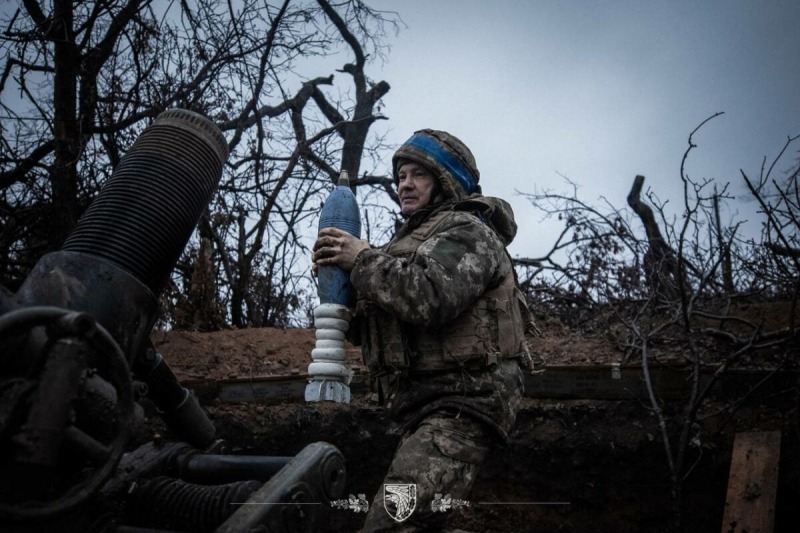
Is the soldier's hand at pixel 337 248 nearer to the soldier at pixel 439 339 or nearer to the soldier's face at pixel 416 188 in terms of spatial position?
the soldier at pixel 439 339

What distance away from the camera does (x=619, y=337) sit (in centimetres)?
614

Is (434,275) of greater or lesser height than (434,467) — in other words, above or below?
above

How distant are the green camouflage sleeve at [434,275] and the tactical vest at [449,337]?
90 mm

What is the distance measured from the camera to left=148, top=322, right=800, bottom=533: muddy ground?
4.37m

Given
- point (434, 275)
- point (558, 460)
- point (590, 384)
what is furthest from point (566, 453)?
point (434, 275)

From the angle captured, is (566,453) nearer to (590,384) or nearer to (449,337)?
(590,384)

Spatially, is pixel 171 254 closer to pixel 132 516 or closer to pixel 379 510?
pixel 132 516

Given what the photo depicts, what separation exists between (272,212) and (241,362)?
9.73 feet

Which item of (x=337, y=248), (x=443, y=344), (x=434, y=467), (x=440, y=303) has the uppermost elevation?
(x=337, y=248)

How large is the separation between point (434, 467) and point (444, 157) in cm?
157

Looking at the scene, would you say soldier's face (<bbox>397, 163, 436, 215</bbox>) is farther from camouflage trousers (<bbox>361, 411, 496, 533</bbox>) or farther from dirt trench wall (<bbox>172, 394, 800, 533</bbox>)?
dirt trench wall (<bbox>172, 394, 800, 533</bbox>)

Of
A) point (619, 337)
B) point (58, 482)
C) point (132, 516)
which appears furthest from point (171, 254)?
point (619, 337)

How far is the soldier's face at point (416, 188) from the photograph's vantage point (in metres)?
3.11

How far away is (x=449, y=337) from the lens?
263 cm
